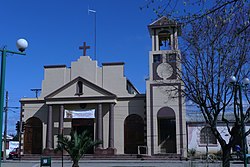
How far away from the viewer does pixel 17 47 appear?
39.2 ft

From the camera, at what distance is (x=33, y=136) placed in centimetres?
4400

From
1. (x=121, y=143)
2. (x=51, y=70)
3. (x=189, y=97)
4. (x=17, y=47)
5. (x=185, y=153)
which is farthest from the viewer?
(x=51, y=70)

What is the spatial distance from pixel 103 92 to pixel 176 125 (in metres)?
8.75

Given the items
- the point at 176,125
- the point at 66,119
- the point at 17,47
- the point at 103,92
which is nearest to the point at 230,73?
the point at 17,47

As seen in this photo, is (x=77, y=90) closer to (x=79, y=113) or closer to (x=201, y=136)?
(x=79, y=113)

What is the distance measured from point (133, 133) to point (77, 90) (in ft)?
26.1

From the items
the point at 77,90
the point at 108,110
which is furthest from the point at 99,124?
the point at 77,90

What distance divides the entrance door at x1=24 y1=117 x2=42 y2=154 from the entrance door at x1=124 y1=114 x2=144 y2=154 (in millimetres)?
10217

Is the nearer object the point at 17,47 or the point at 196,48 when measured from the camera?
the point at 17,47

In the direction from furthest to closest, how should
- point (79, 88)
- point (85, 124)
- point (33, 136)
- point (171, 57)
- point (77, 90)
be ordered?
point (33, 136)
point (79, 88)
point (77, 90)
point (85, 124)
point (171, 57)

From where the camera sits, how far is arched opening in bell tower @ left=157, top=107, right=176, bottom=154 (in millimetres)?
40094

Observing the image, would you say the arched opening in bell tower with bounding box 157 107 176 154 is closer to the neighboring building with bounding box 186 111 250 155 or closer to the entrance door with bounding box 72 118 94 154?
the neighboring building with bounding box 186 111 250 155

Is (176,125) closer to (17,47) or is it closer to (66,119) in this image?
(66,119)

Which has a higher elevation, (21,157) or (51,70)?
(51,70)
